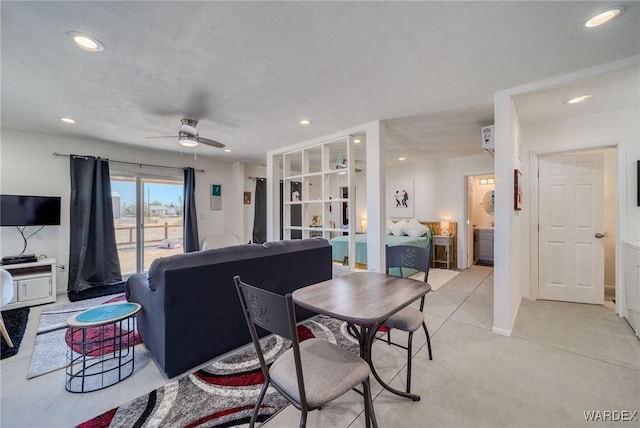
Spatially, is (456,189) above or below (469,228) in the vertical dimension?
above

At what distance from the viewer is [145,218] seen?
5.00 metres

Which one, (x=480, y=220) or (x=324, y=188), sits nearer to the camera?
(x=324, y=188)

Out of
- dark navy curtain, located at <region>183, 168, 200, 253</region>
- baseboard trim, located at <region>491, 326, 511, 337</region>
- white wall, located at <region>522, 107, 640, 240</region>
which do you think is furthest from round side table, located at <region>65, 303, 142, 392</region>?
white wall, located at <region>522, 107, 640, 240</region>

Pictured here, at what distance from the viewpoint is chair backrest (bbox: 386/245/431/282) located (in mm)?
2309

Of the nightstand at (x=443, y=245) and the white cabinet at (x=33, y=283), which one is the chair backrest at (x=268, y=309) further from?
the nightstand at (x=443, y=245)

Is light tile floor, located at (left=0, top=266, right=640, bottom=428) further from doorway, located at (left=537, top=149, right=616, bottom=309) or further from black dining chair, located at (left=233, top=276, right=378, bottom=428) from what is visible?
doorway, located at (left=537, top=149, right=616, bottom=309)

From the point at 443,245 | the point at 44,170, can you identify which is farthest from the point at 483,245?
the point at 44,170

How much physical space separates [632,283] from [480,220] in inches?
A: 160

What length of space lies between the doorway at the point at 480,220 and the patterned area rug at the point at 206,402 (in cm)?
527

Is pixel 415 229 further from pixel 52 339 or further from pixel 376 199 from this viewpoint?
pixel 52 339

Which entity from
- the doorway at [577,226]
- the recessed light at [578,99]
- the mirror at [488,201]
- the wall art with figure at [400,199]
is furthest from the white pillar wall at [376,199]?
the mirror at [488,201]

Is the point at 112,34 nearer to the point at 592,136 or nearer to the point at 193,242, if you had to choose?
the point at 193,242

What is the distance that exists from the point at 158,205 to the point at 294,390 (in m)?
5.20

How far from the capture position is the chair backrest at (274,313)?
1026 mm
